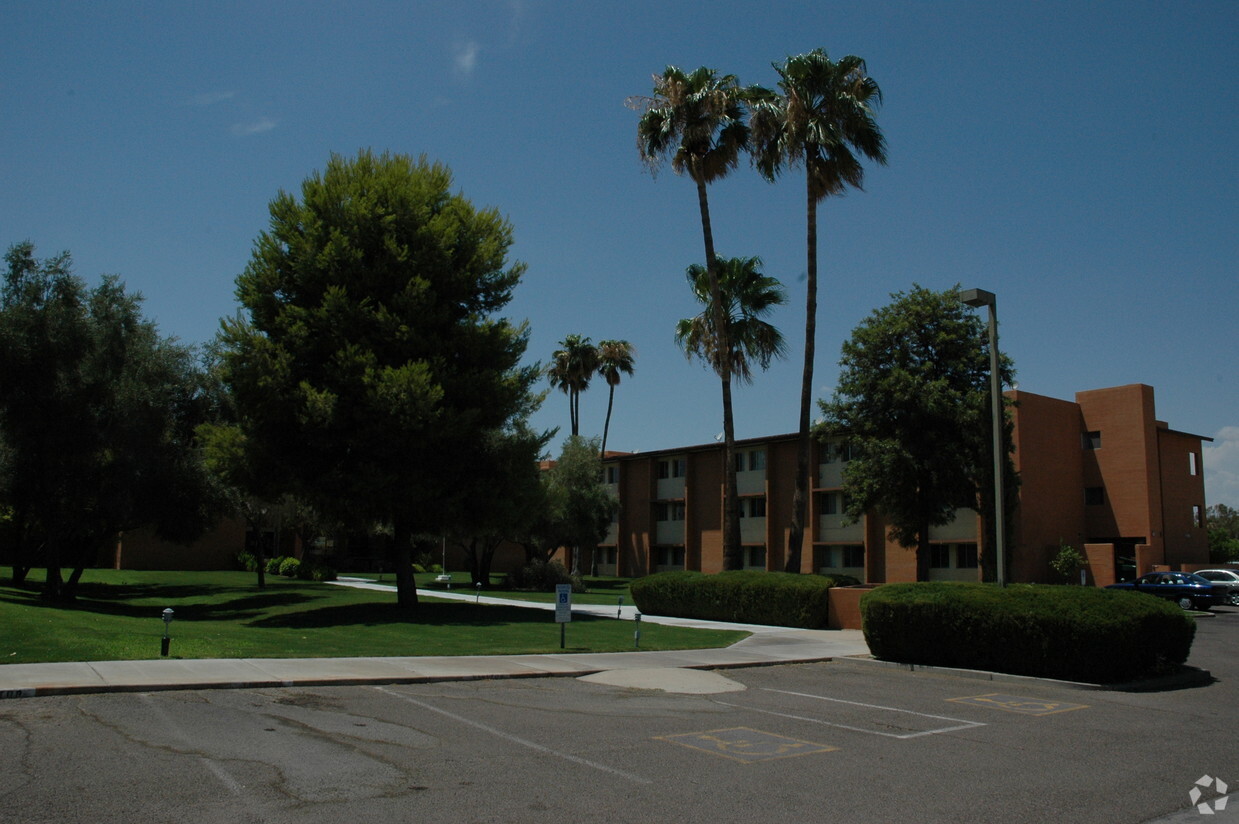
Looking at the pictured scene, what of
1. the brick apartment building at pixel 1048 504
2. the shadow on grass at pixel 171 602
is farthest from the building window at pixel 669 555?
the shadow on grass at pixel 171 602

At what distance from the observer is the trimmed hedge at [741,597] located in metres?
24.1

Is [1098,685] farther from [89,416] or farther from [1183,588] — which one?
[89,416]

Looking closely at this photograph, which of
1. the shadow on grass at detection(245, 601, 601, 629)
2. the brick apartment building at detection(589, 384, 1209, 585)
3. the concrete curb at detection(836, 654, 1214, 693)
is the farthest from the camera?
the brick apartment building at detection(589, 384, 1209, 585)

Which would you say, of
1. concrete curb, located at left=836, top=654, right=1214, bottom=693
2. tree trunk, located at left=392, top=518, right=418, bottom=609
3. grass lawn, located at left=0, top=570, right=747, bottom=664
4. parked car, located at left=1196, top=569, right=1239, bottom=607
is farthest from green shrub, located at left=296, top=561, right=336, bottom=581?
parked car, located at left=1196, top=569, right=1239, bottom=607

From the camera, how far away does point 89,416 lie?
27953mm

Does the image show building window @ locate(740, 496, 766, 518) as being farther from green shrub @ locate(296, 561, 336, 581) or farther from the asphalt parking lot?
the asphalt parking lot

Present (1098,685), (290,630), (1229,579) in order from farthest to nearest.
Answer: (1229,579), (290,630), (1098,685)

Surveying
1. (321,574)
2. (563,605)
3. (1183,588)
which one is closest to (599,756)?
(563,605)

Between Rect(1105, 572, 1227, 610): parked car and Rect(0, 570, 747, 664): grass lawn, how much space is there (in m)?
20.4

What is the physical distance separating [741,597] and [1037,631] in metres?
Result: 11.5

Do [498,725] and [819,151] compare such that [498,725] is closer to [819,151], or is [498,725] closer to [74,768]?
[74,768]

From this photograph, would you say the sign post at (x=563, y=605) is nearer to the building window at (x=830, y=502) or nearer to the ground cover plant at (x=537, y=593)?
the ground cover plant at (x=537, y=593)

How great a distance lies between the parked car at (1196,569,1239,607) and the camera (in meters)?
37.0

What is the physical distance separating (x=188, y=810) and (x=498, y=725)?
4.07 m
